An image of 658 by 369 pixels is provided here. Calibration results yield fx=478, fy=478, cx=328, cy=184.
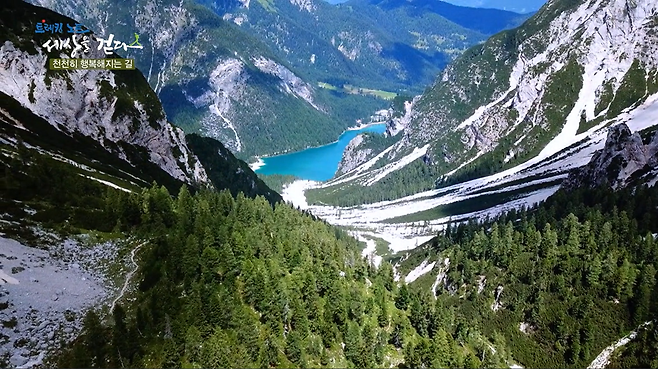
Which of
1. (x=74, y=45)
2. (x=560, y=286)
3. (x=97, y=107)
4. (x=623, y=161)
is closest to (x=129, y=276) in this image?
(x=560, y=286)

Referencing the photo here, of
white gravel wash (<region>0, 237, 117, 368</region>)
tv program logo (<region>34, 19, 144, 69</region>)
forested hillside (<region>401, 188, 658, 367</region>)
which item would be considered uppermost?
tv program logo (<region>34, 19, 144, 69</region>)

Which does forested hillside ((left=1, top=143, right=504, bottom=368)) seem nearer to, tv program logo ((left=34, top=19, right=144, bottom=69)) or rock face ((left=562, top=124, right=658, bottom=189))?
tv program logo ((left=34, top=19, right=144, bottom=69))

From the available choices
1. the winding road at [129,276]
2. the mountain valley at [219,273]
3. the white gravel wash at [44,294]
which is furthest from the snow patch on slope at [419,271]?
the white gravel wash at [44,294]

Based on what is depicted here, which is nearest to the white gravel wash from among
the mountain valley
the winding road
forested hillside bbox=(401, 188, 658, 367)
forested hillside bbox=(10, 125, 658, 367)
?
the mountain valley

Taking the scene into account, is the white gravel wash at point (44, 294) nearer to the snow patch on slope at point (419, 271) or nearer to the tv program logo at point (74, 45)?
the tv program logo at point (74, 45)

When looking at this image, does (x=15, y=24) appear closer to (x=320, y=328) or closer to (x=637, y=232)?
(x=320, y=328)

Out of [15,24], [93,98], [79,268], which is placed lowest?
[79,268]

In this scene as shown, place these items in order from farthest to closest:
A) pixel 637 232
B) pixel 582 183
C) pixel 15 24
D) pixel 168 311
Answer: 1. pixel 582 183
2. pixel 15 24
3. pixel 637 232
4. pixel 168 311

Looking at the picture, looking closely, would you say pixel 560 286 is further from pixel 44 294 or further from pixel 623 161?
pixel 44 294

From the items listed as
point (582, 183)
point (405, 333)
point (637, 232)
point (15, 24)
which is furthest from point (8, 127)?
point (582, 183)
